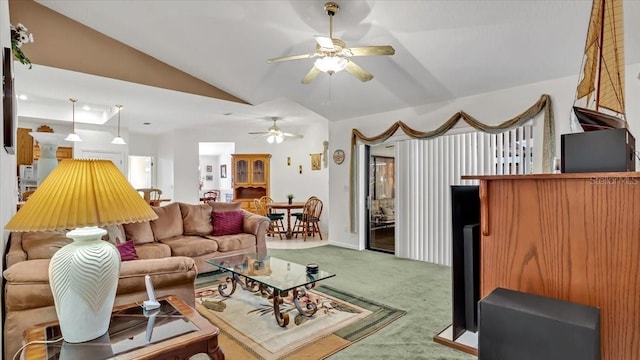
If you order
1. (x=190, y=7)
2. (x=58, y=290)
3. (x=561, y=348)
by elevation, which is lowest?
(x=561, y=348)

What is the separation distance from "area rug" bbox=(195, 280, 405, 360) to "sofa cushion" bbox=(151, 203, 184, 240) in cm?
113

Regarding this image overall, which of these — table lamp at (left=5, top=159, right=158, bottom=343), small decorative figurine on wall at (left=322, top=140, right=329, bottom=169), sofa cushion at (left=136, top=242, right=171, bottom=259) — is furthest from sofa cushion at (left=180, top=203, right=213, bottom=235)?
small decorative figurine on wall at (left=322, top=140, right=329, bottom=169)

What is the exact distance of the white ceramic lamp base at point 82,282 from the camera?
1.40m

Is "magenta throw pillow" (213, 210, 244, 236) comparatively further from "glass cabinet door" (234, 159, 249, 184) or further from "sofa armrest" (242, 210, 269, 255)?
"glass cabinet door" (234, 159, 249, 184)

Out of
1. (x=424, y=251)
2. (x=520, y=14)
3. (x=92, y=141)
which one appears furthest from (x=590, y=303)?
(x=92, y=141)

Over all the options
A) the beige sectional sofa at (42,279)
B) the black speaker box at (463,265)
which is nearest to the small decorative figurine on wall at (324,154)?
the beige sectional sofa at (42,279)

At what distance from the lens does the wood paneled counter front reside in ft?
4.19

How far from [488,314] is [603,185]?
0.69m

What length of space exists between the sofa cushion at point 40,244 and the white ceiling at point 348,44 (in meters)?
2.60

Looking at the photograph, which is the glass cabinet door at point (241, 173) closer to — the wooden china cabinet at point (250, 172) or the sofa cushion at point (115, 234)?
the wooden china cabinet at point (250, 172)

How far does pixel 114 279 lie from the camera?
1.50 meters

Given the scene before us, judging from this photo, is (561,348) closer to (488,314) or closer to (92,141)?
(488,314)

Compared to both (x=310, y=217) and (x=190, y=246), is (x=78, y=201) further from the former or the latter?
(x=310, y=217)

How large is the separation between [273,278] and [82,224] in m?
1.83
